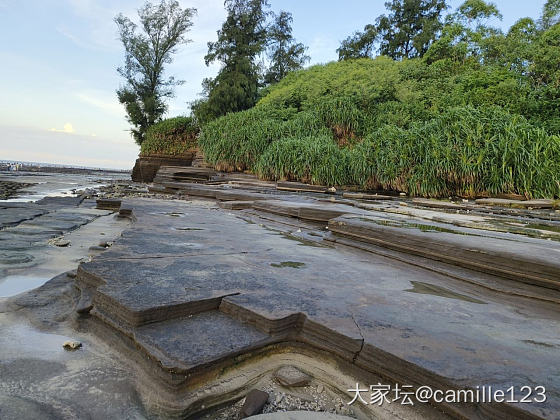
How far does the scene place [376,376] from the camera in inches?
44.2

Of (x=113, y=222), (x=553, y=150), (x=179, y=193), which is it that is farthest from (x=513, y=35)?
(x=113, y=222)

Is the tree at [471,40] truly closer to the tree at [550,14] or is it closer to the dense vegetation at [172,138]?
the tree at [550,14]

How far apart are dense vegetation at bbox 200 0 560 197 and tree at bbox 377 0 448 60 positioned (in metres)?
4.20

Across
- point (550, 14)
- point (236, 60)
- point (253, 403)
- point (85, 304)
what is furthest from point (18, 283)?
point (550, 14)

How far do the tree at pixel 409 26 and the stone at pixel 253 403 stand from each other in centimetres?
3122

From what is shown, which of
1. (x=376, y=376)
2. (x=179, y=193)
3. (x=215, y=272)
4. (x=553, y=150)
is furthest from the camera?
(x=179, y=193)

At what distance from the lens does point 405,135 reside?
347 inches

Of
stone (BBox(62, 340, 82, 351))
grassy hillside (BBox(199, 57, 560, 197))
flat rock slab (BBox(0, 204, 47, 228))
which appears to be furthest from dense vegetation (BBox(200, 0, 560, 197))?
stone (BBox(62, 340, 82, 351))

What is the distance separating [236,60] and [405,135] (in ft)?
57.9

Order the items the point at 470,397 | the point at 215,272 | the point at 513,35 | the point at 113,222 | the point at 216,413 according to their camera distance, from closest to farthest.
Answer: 1. the point at 470,397
2. the point at 216,413
3. the point at 215,272
4. the point at 113,222
5. the point at 513,35

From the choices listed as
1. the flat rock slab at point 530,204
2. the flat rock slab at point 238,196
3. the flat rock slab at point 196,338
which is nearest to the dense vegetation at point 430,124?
the flat rock slab at point 530,204

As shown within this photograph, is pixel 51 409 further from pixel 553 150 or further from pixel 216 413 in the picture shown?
pixel 553 150

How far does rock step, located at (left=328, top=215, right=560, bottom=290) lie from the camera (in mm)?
1921

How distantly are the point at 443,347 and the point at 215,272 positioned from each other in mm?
1194
